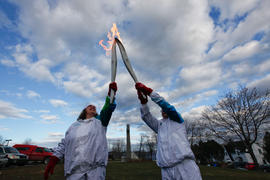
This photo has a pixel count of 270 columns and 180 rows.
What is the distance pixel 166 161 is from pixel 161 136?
47 cm

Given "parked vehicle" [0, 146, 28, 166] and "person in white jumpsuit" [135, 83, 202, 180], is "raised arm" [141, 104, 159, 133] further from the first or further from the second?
"parked vehicle" [0, 146, 28, 166]

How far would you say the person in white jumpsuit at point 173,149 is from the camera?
286 centimetres

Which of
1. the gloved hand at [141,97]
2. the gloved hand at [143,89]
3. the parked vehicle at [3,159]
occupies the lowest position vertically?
the parked vehicle at [3,159]

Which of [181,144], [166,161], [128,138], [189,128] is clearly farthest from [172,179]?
[189,128]

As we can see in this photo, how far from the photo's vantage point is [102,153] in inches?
112

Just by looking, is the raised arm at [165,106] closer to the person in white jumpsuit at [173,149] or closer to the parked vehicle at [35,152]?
the person in white jumpsuit at [173,149]

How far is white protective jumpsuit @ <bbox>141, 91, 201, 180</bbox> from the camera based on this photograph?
2.86m

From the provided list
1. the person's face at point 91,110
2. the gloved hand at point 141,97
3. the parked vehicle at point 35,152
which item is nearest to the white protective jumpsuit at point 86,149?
the person's face at point 91,110

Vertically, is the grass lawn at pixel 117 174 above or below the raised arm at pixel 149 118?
below

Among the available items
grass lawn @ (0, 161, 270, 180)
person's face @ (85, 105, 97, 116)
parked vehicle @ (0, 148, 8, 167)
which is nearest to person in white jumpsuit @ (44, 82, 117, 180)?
person's face @ (85, 105, 97, 116)

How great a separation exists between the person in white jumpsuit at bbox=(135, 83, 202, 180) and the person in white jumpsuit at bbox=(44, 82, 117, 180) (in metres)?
0.98

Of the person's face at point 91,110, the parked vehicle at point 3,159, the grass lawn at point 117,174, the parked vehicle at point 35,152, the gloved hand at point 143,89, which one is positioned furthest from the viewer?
the parked vehicle at point 35,152

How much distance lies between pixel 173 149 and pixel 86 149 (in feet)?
4.76

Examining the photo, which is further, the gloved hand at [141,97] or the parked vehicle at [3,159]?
the parked vehicle at [3,159]
